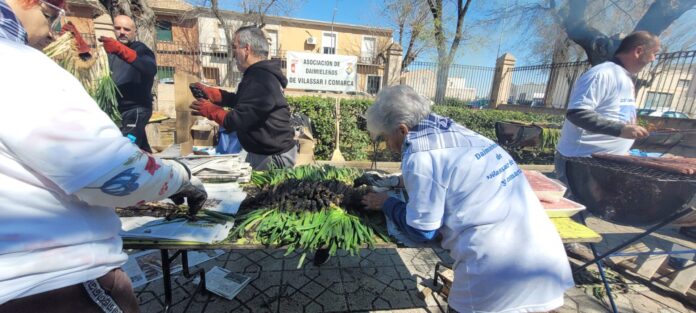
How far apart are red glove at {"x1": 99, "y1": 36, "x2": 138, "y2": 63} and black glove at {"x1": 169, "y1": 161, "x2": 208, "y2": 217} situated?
2269 mm

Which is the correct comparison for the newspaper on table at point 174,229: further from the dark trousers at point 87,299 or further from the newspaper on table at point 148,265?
the newspaper on table at point 148,265

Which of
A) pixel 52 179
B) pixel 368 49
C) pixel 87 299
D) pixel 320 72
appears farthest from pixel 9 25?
pixel 368 49

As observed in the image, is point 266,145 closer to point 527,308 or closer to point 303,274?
point 303,274

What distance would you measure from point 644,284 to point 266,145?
3.73m

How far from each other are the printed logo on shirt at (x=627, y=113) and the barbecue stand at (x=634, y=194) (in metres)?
0.76

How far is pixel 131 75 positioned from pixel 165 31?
22.7 metres

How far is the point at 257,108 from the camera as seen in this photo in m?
2.41

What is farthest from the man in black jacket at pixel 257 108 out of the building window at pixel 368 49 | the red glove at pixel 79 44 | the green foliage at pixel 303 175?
the building window at pixel 368 49

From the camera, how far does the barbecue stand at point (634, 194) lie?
1.78 m

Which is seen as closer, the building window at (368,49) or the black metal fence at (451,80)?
the black metal fence at (451,80)

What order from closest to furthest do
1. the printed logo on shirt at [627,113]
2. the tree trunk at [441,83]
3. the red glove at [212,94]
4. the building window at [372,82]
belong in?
the printed logo on shirt at [627,113], the red glove at [212,94], the tree trunk at [441,83], the building window at [372,82]

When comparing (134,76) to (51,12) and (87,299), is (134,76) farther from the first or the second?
(87,299)

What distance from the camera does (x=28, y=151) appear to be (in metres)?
0.69

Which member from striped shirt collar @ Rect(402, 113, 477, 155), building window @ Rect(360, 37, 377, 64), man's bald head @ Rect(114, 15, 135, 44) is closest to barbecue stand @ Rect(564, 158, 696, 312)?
striped shirt collar @ Rect(402, 113, 477, 155)
